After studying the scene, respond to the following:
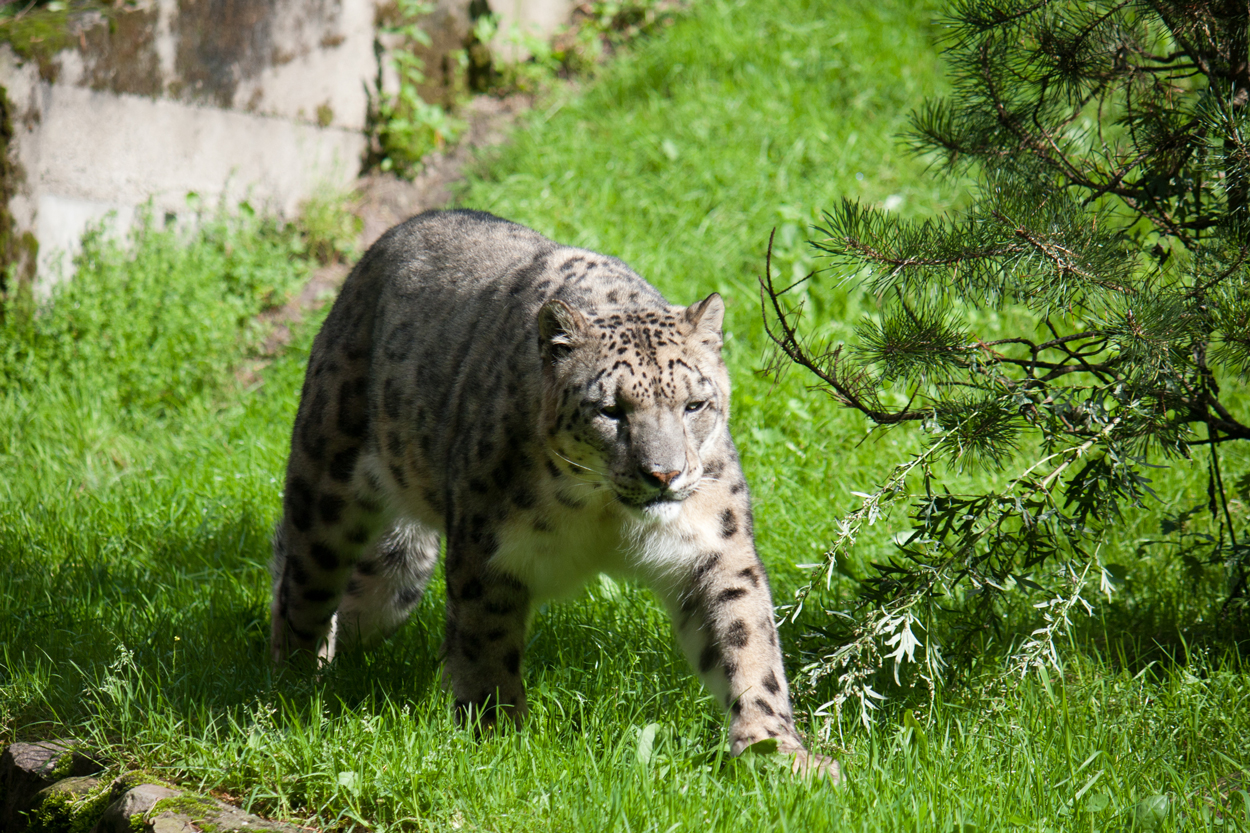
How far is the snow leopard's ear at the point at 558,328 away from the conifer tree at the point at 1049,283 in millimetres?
749

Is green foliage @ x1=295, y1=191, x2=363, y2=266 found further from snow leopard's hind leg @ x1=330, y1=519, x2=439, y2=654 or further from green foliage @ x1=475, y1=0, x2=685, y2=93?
snow leopard's hind leg @ x1=330, y1=519, x2=439, y2=654

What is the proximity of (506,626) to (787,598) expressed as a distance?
5.20 ft

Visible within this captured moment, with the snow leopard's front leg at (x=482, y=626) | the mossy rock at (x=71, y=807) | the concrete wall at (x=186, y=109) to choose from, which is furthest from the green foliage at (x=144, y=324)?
the snow leopard's front leg at (x=482, y=626)

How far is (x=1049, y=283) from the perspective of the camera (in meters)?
3.85

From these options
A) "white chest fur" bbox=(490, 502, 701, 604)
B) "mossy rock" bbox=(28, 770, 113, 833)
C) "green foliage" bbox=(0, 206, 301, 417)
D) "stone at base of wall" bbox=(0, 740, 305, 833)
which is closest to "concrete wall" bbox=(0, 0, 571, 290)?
"green foliage" bbox=(0, 206, 301, 417)

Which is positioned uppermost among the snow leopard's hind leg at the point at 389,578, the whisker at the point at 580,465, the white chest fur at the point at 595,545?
the whisker at the point at 580,465

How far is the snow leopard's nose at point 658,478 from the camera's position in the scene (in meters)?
3.87

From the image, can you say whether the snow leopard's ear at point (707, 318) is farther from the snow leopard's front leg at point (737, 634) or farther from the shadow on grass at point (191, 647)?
the shadow on grass at point (191, 647)

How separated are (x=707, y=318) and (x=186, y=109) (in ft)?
20.1

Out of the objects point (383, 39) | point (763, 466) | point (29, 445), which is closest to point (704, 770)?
point (763, 466)

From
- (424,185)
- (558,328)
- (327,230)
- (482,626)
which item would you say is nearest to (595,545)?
(482,626)

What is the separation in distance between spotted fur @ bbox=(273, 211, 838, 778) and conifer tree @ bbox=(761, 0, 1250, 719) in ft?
1.14

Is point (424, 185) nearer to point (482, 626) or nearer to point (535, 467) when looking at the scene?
point (535, 467)

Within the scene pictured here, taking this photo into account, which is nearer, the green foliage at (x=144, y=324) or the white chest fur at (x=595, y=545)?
the white chest fur at (x=595, y=545)
